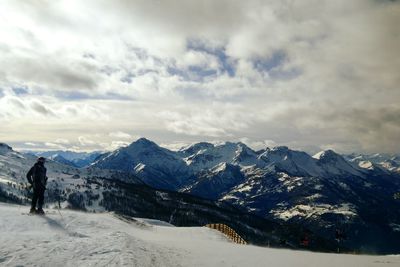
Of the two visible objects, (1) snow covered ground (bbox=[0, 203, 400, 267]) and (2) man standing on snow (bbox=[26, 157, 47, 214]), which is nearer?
(1) snow covered ground (bbox=[0, 203, 400, 267])

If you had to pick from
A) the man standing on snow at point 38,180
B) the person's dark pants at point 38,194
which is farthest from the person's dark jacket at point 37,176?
the person's dark pants at point 38,194

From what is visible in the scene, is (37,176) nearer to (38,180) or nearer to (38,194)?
(38,180)

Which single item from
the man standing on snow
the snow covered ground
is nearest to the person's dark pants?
the man standing on snow

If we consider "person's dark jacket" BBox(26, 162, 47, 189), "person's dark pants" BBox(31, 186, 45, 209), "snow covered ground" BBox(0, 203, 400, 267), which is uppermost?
"person's dark jacket" BBox(26, 162, 47, 189)

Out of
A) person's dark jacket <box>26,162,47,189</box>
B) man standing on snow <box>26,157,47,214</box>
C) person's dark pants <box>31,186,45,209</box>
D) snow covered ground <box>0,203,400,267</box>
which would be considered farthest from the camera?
person's dark jacket <box>26,162,47,189</box>

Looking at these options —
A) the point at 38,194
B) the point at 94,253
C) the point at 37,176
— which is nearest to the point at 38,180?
the point at 37,176

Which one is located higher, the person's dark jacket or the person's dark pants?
the person's dark jacket

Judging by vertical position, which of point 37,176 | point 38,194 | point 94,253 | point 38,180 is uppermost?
point 37,176

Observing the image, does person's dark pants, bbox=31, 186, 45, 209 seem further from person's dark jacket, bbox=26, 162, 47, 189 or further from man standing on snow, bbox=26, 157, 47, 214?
person's dark jacket, bbox=26, 162, 47, 189

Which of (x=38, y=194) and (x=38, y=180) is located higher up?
(x=38, y=180)

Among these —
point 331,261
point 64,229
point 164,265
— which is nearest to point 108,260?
point 164,265

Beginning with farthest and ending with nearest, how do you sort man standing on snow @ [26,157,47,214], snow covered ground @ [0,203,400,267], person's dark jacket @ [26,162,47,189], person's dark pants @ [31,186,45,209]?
person's dark jacket @ [26,162,47,189], man standing on snow @ [26,157,47,214], person's dark pants @ [31,186,45,209], snow covered ground @ [0,203,400,267]

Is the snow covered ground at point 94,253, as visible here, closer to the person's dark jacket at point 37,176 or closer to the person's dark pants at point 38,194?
the person's dark pants at point 38,194

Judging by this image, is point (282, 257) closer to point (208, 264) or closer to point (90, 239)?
point (208, 264)
